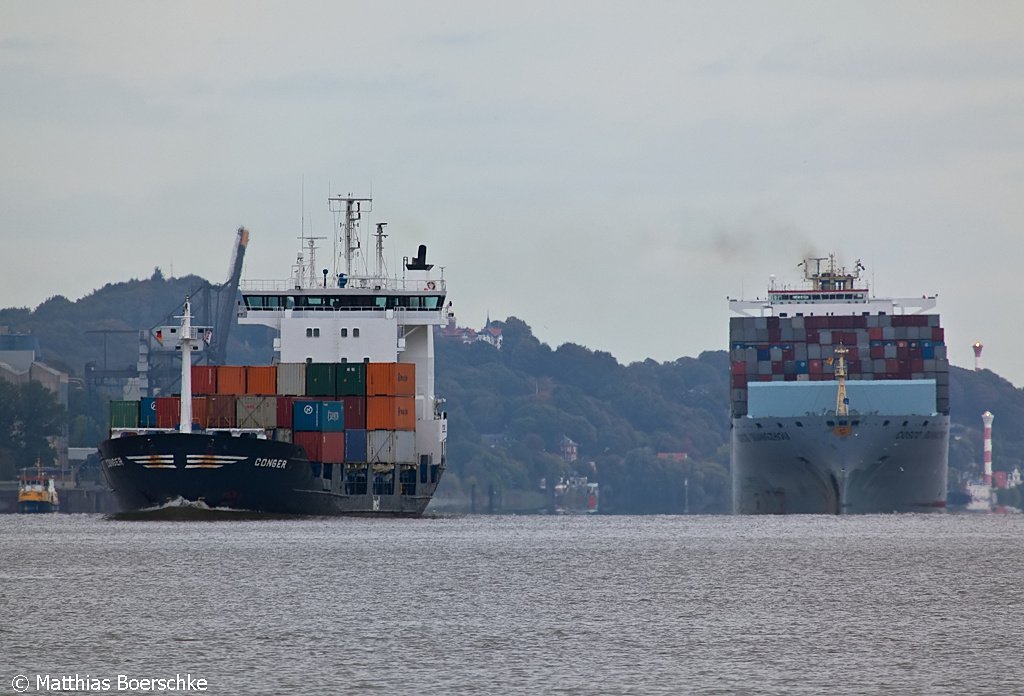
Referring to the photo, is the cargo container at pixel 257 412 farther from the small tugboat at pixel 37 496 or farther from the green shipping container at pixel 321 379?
the small tugboat at pixel 37 496

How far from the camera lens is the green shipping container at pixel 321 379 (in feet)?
291

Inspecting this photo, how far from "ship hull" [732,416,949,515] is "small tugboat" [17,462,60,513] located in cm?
5539

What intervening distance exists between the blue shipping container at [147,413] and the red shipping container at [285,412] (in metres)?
5.44

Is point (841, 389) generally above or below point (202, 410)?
above

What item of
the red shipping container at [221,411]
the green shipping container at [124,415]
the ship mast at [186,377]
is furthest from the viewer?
the green shipping container at [124,415]

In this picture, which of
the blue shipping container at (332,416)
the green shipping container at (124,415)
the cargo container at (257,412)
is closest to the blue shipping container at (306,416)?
the blue shipping container at (332,416)

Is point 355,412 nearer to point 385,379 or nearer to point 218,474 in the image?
point 385,379

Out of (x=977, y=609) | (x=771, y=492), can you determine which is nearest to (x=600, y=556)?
(x=977, y=609)

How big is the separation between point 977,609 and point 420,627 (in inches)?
561

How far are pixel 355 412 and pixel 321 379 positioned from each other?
6.99ft

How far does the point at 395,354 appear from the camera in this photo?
9750 centimetres

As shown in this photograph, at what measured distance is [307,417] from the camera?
87250 millimetres

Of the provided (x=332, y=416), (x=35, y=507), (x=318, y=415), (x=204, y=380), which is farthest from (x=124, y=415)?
(x=35, y=507)

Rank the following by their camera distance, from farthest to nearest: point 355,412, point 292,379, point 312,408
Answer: point 355,412, point 292,379, point 312,408
